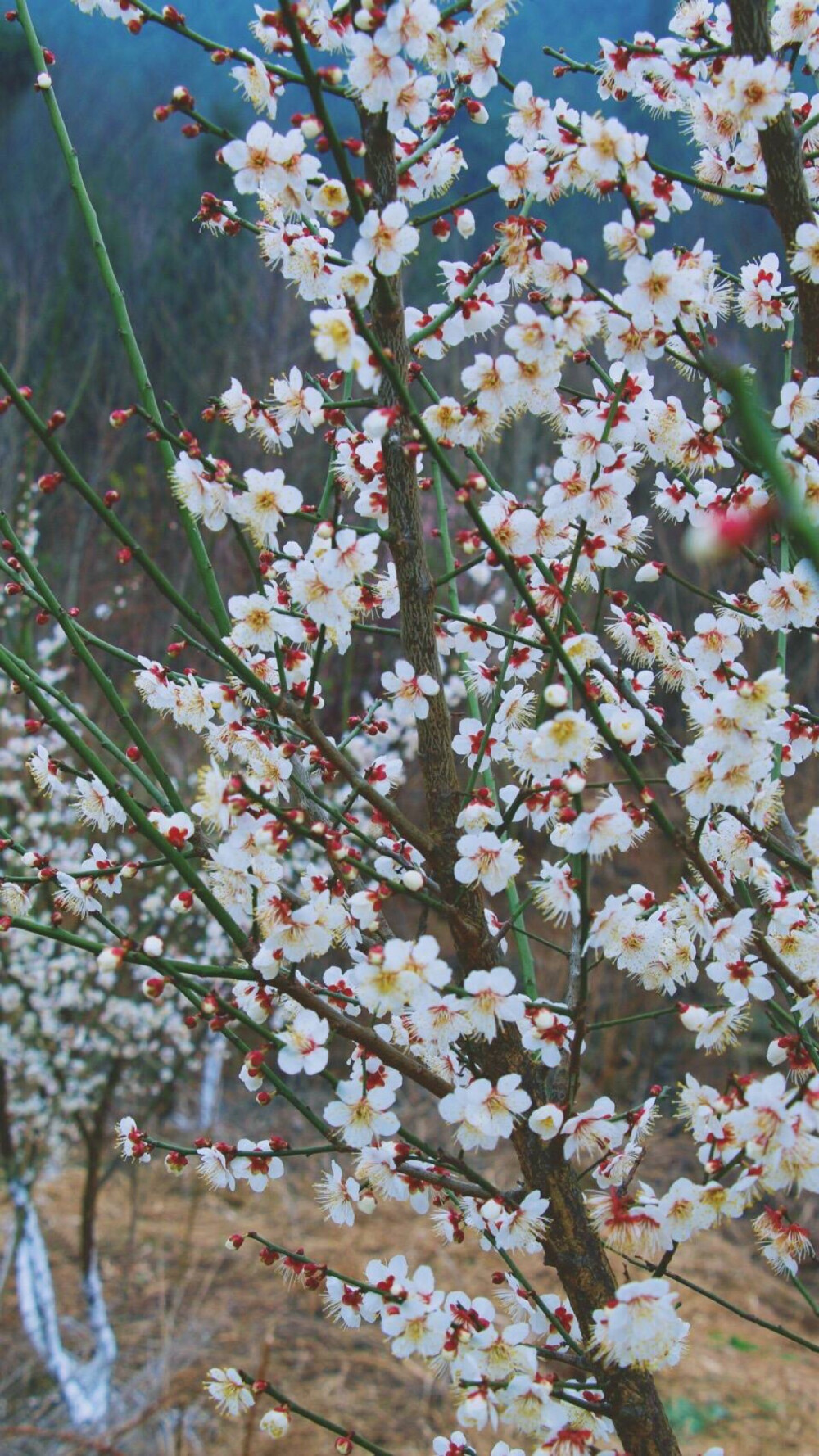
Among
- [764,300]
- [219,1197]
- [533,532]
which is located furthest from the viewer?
[219,1197]

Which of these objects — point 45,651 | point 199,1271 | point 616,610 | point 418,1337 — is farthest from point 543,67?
point 199,1271

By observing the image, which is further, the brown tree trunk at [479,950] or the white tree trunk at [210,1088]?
the white tree trunk at [210,1088]

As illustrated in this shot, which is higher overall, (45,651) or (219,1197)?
(45,651)

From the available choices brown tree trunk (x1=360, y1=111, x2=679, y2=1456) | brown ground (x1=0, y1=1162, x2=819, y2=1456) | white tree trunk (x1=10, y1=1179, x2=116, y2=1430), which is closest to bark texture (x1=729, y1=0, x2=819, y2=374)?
brown tree trunk (x1=360, y1=111, x2=679, y2=1456)

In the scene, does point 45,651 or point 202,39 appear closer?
point 202,39

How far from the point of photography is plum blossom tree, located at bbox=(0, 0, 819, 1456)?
1420 millimetres

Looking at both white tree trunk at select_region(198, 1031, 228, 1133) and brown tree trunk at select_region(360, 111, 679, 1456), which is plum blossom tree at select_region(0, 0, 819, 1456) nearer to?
brown tree trunk at select_region(360, 111, 679, 1456)

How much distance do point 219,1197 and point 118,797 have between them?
699cm

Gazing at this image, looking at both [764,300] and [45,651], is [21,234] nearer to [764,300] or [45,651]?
[45,651]

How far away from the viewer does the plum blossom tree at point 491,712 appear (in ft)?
4.66

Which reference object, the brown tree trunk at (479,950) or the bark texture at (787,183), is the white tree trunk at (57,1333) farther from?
the bark texture at (787,183)

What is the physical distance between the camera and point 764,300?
79.2 inches

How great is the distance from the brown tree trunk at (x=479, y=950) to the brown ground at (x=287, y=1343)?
2.60 m

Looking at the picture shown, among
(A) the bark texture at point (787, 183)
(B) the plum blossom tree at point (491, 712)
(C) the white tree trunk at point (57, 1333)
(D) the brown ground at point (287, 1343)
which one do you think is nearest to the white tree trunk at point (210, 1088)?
(D) the brown ground at point (287, 1343)
